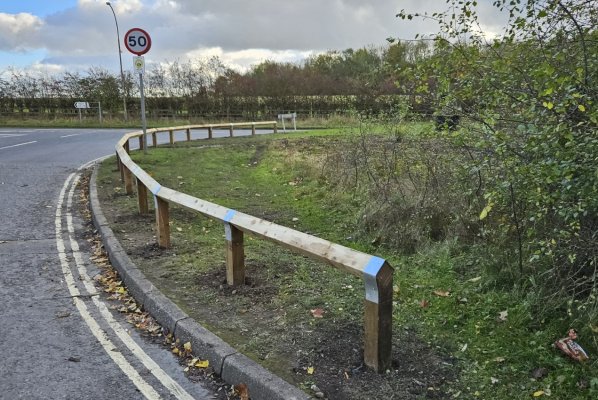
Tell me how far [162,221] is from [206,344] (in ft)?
8.68

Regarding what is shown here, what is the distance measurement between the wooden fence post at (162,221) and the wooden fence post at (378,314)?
345 centimetres

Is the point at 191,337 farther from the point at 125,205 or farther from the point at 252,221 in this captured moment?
the point at 125,205

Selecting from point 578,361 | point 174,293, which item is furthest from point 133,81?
point 578,361

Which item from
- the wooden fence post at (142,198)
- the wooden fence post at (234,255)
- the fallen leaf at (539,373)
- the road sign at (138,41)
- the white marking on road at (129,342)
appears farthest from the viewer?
the road sign at (138,41)

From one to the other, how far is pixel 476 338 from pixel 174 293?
2683 millimetres

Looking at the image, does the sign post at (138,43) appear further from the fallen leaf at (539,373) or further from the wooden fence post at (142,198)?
the fallen leaf at (539,373)

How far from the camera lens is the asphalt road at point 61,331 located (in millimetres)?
3449

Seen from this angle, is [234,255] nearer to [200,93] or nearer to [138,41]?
[138,41]

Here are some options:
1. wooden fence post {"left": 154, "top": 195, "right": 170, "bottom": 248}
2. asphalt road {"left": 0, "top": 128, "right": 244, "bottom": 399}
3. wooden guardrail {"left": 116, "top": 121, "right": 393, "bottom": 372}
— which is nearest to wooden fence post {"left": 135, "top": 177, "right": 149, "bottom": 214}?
asphalt road {"left": 0, "top": 128, "right": 244, "bottom": 399}

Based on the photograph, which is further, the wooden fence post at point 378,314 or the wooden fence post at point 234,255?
the wooden fence post at point 234,255

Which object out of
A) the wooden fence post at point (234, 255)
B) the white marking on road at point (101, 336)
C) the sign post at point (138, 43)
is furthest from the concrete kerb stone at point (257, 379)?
the sign post at point (138, 43)

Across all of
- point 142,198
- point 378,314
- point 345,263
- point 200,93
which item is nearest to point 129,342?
point 345,263

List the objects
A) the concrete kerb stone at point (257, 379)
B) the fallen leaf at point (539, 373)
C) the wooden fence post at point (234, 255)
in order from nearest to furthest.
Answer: the concrete kerb stone at point (257, 379) → the fallen leaf at point (539, 373) → the wooden fence post at point (234, 255)

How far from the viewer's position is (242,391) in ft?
11.0
